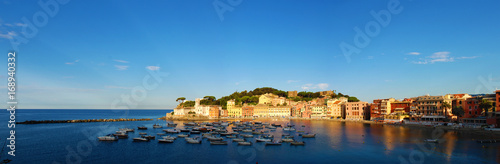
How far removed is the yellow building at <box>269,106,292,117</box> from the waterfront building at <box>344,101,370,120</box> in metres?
22.7

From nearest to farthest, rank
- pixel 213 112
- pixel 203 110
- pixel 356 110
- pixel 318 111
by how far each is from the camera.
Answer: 1. pixel 356 110
2. pixel 318 111
3. pixel 213 112
4. pixel 203 110

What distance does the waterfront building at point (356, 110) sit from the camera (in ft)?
301

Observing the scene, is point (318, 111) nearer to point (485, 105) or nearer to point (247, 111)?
point (247, 111)

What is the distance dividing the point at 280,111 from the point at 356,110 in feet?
94.0

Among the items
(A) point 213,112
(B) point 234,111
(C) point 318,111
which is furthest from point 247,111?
(C) point 318,111

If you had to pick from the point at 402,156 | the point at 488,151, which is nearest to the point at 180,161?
the point at 402,156

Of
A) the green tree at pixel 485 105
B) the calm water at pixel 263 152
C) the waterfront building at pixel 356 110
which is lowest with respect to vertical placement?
the calm water at pixel 263 152

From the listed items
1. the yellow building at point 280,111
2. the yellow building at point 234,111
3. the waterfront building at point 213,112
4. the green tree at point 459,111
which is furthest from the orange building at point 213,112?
the green tree at point 459,111

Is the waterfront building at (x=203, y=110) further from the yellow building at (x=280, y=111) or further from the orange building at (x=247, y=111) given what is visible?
the yellow building at (x=280, y=111)

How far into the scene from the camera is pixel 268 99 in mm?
127500

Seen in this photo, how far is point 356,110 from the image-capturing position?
306 ft

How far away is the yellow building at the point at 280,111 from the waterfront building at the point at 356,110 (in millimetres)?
22685

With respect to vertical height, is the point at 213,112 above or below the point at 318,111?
below

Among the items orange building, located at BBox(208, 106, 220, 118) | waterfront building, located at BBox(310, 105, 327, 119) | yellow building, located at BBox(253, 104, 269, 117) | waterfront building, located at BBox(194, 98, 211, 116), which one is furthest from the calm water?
yellow building, located at BBox(253, 104, 269, 117)
